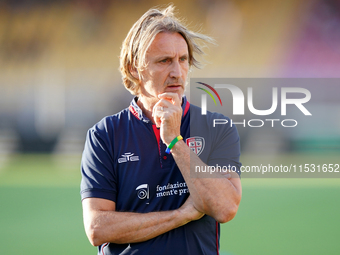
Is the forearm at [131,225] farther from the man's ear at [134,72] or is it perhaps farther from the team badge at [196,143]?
the man's ear at [134,72]

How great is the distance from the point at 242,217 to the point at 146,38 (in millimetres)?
3397

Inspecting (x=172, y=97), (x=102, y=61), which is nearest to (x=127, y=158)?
(x=172, y=97)

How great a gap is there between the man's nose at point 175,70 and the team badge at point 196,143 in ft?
0.92

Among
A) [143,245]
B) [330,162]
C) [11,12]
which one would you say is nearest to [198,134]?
[143,245]

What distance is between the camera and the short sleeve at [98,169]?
144 cm

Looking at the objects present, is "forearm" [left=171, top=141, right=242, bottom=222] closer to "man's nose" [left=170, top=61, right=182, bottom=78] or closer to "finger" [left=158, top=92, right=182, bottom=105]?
"finger" [left=158, top=92, right=182, bottom=105]

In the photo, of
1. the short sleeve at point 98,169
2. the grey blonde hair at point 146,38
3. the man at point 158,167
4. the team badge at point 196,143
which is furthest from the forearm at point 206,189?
the grey blonde hair at point 146,38

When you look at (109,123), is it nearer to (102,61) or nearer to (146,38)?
(146,38)

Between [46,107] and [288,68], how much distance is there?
6.98m

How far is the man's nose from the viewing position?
158 cm

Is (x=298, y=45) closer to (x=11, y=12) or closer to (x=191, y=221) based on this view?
(x=11, y=12)

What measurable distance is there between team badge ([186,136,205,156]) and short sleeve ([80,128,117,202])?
1.12ft

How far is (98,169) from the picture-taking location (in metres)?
1.47

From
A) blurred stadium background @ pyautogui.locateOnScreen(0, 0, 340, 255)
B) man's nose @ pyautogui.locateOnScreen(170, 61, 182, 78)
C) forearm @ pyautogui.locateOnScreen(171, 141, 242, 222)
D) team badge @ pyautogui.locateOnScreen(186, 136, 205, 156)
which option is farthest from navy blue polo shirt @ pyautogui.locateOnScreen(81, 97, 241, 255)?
blurred stadium background @ pyautogui.locateOnScreen(0, 0, 340, 255)
